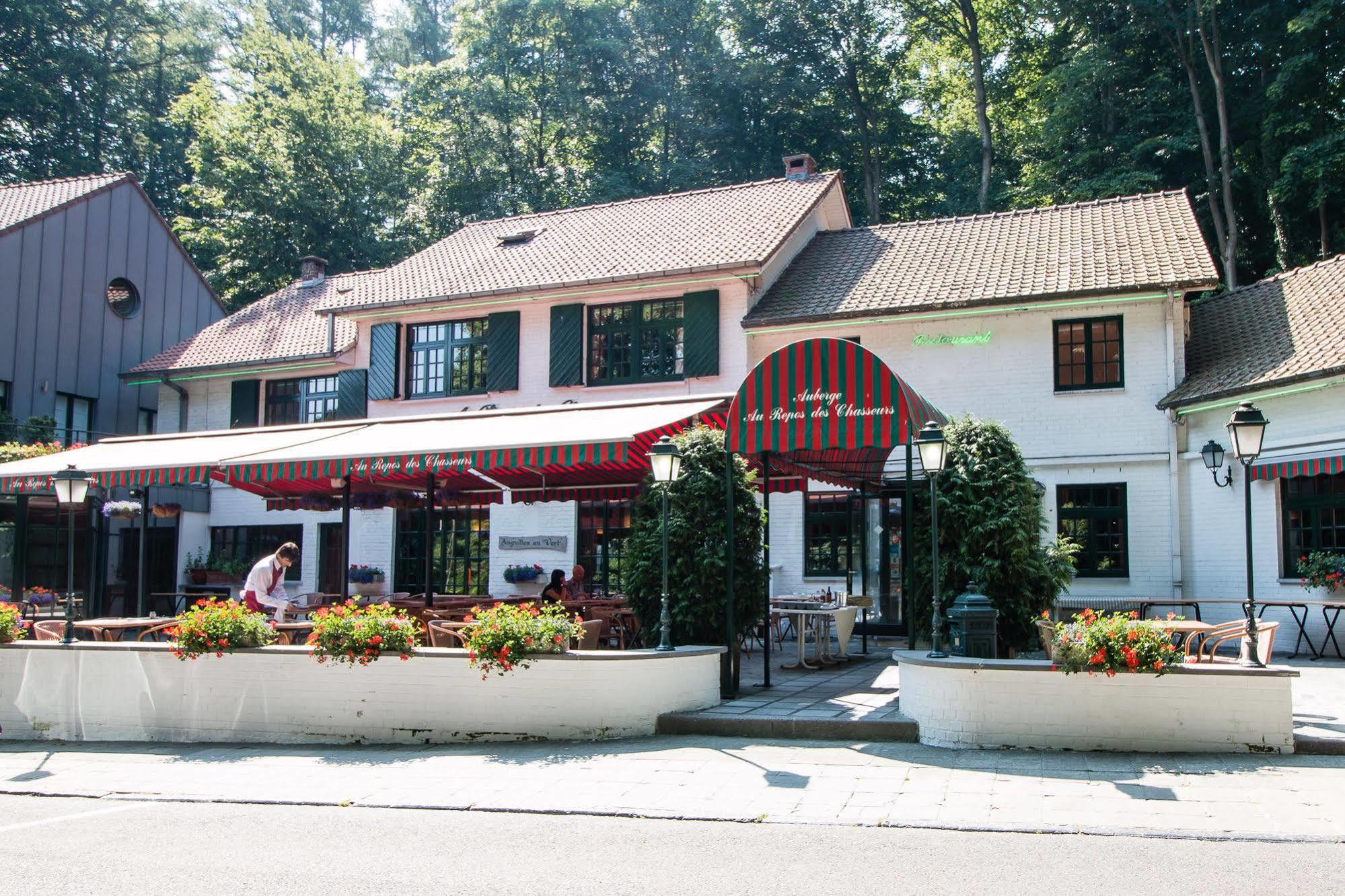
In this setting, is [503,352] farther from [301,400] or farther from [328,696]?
[328,696]

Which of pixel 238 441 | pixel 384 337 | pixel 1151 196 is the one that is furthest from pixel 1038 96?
pixel 238 441

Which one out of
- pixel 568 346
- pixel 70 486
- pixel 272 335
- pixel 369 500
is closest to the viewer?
pixel 70 486

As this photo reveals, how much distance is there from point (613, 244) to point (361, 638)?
14.4 meters

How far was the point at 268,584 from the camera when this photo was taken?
13.1 m

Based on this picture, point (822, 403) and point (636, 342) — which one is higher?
point (636, 342)

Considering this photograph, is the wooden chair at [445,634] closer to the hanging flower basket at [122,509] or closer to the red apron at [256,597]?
the red apron at [256,597]

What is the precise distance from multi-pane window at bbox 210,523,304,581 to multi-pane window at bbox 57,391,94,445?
3888 millimetres

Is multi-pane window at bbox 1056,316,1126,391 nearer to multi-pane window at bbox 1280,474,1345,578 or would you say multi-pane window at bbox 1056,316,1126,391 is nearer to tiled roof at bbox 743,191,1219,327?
tiled roof at bbox 743,191,1219,327

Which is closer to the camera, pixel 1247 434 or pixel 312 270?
pixel 1247 434

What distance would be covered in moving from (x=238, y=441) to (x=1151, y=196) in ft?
55.1

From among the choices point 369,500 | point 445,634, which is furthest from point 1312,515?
point 369,500

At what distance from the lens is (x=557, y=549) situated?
21.6 meters

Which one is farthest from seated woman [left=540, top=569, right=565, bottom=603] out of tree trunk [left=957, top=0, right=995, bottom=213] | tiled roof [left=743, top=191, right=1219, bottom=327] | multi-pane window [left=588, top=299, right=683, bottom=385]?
tree trunk [left=957, top=0, right=995, bottom=213]

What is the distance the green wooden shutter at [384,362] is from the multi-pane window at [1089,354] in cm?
1260
